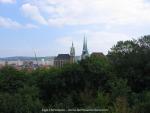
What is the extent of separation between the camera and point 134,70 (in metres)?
44.3

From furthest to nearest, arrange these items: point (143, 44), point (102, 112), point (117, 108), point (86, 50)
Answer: point (86, 50) → point (143, 44) → point (102, 112) → point (117, 108)

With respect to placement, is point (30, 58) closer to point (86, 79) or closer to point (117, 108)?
point (86, 79)

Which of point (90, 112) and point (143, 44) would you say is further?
point (143, 44)

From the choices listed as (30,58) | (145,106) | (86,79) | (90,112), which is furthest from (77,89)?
(30,58)

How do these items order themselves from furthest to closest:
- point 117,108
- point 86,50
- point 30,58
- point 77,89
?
1. point 30,58
2. point 86,50
3. point 77,89
4. point 117,108

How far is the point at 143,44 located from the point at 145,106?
29.3m

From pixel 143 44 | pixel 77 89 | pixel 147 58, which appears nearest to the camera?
pixel 77 89

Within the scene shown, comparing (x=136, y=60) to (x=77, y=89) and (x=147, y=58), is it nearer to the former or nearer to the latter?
(x=147, y=58)

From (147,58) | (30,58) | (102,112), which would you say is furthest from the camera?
(30,58)

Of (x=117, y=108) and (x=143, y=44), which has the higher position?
(x=143, y=44)

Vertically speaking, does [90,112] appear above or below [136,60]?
below

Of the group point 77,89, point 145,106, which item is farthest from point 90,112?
point 77,89

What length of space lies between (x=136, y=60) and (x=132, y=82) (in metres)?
2.64

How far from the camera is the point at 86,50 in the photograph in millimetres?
107688
